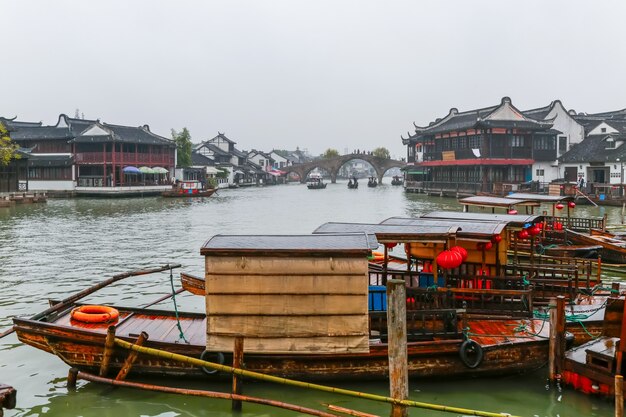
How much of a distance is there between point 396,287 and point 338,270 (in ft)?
4.04

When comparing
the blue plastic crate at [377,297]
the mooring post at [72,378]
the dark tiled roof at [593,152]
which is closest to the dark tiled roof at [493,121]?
the dark tiled roof at [593,152]

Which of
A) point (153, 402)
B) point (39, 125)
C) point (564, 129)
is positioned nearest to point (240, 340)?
point (153, 402)

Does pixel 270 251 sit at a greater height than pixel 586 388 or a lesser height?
greater

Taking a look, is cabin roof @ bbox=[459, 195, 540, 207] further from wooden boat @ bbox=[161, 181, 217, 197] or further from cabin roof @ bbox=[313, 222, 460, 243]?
wooden boat @ bbox=[161, 181, 217, 197]

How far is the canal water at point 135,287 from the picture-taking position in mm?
8492

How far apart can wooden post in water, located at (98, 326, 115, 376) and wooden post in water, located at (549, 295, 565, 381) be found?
21.2ft

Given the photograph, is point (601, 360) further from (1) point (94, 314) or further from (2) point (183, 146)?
(2) point (183, 146)

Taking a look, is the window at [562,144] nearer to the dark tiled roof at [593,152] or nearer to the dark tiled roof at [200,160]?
the dark tiled roof at [593,152]

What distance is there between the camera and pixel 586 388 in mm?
8359

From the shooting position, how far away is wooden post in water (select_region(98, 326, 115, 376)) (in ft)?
28.1

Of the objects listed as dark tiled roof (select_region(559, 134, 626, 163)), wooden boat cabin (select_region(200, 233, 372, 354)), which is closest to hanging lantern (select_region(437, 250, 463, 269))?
wooden boat cabin (select_region(200, 233, 372, 354))

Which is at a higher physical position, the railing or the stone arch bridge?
the stone arch bridge

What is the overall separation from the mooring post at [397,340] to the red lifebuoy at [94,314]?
5.33 metres

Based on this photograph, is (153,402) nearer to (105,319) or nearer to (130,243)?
(105,319)
